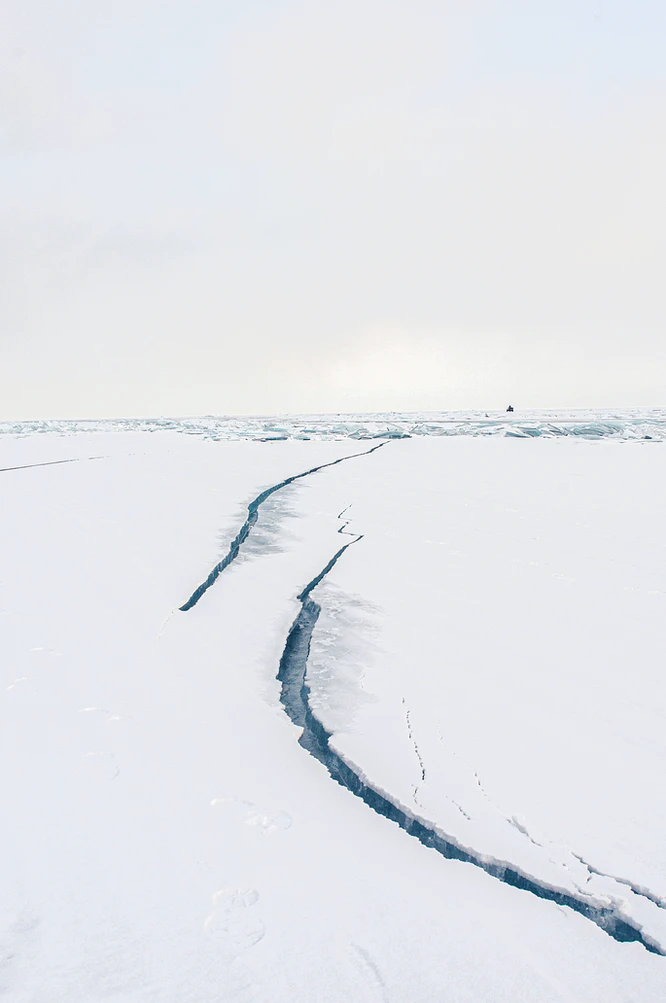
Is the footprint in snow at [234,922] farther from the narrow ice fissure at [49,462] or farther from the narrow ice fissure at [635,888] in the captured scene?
the narrow ice fissure at [49,462]

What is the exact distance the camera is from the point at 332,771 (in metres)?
2.24

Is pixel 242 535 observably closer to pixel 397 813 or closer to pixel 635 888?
pixel 397 813

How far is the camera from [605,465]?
10680 millimetres

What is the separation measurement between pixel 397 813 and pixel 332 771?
12.2 inches

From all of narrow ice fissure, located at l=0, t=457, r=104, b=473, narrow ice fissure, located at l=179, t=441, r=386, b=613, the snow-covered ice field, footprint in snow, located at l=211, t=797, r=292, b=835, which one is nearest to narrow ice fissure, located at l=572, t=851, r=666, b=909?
the snow-covered ice field

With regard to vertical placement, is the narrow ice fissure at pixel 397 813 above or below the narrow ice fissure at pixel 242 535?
below

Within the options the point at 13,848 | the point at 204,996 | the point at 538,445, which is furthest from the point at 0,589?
the point at 538,445

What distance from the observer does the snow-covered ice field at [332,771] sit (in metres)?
1.43

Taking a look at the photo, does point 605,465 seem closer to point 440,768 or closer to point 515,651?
point 515,651

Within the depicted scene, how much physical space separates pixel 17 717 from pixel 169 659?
29.0 inches

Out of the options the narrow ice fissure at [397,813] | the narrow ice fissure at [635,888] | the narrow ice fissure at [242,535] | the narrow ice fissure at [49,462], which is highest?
the narrow ice fissure at [49,462]

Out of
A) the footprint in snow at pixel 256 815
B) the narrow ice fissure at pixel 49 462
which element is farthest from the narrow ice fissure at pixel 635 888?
the narrow ice fissure at pixel 49 462

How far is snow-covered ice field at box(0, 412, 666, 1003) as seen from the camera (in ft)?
4.69

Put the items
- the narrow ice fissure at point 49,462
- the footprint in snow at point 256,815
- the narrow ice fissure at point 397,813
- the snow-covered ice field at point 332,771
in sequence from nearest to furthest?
the snow-covered ice field at point 332,771 < the narrow ice fissure at point 397,813 < the footprint in snow at point 256,815 < the narrow ice fissure at point 49,462
